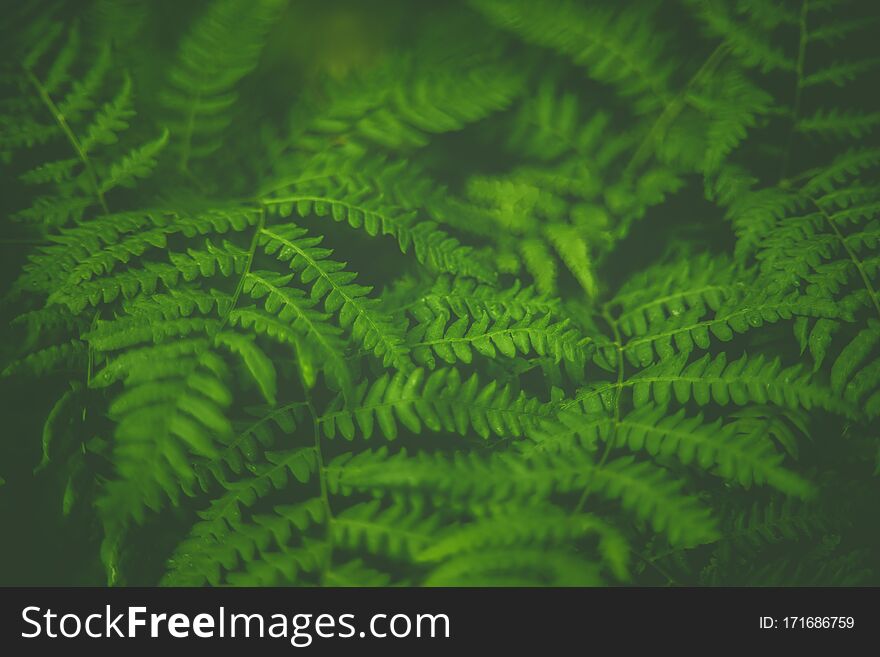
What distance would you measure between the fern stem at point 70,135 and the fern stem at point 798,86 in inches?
73.0

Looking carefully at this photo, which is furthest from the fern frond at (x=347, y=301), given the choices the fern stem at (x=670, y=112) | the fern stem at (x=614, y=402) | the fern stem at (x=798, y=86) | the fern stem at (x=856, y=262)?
the fern stem at (x=798, y=86)

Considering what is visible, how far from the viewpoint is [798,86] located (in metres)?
1.74

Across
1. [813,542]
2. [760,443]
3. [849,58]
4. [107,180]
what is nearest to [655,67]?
[849,58]

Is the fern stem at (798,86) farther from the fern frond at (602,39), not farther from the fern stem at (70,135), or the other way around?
the fern stem at (70,135)

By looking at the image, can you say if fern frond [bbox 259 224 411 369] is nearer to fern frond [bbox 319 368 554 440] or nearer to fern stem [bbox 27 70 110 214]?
fern frond [bbox 319 368 554 440]

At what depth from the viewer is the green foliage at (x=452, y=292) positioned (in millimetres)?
1284

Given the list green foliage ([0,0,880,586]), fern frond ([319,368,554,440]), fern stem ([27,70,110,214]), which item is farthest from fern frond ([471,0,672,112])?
fern stem ([27,70,110,214])

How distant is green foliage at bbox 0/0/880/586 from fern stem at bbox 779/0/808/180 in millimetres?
12

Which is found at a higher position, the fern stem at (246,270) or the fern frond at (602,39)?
the fern frond at (602,39)

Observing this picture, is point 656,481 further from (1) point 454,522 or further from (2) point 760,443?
(1) point 454,522

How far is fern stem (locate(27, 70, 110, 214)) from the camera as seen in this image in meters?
1.58

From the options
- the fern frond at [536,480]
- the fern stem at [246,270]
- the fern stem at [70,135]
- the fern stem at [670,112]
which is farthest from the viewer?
the fern stem at [670,112]

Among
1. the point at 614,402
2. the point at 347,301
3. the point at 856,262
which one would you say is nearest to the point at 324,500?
the point at 347,301

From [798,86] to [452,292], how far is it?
1111mm
